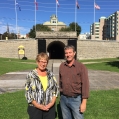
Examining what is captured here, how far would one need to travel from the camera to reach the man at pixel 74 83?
12.3ft

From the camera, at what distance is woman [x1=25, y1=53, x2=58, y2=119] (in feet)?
11.6

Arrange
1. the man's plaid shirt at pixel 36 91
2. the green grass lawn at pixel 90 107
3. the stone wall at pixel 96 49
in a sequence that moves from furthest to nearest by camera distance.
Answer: the stone wall at pixel 96 49
the green grass lawn at pixel 90 107
the man's plaid shirt at pixel 36 91

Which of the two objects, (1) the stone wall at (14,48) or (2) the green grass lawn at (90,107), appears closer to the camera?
(2) the green grass lawn at (90,107)

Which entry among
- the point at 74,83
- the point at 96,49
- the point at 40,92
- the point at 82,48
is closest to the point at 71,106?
the point at 74,83

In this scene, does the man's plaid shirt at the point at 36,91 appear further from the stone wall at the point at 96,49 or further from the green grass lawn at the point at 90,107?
the stone wall at the point at 96,49

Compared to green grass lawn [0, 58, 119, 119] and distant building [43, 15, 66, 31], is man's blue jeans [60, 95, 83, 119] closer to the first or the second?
green grass lawn [0, 58, 119, 119]

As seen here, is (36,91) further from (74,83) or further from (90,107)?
(90,107)

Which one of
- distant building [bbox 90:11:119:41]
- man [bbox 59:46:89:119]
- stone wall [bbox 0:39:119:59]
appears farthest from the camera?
distant building [bbox 90:11:119:41]

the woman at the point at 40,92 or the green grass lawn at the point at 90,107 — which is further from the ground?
the woman at the point at 40,92

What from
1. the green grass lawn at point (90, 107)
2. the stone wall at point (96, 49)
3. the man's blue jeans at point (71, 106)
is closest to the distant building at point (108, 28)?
the stone wall at point (96, 49)

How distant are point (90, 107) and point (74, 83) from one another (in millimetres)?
3046

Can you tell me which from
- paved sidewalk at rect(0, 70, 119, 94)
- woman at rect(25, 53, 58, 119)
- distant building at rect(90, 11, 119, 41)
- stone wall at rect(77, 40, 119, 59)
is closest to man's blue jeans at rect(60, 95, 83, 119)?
woman at rect(25, 53, 58, 119)

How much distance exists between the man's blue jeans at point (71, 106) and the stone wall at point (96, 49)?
39.4 m

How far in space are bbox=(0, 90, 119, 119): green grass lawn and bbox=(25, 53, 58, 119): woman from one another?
222 centimetres
